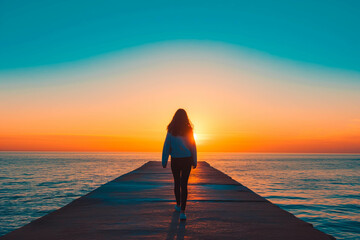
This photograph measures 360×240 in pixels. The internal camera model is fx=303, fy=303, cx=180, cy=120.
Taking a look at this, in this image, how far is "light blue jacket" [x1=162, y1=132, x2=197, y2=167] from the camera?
5387mm

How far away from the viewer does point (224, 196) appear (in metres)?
8.17

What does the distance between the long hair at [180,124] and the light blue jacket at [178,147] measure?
9 centimetres

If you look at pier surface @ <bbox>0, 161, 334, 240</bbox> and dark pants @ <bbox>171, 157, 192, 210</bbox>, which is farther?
dark pants @ <bbox>171, 157, 192, 210</bbox>

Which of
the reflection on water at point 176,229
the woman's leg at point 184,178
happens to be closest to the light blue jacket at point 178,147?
the woman's leg at point 184,178

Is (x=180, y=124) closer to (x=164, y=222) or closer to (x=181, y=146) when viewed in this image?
(x=181, y=146)

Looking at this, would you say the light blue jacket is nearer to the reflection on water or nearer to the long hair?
the long hair

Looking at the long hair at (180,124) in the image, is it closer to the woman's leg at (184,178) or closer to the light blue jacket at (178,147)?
the light blue jacket at (178,147)

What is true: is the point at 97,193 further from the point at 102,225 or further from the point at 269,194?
the point at 269,194

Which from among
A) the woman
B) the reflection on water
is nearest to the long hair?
the woman

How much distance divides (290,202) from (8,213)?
13520mm

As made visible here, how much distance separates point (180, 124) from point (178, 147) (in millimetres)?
411

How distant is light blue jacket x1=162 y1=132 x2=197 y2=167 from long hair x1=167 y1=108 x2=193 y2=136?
9cm

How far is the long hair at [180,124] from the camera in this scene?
5.42m

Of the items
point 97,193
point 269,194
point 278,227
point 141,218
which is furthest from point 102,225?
point 269,194
